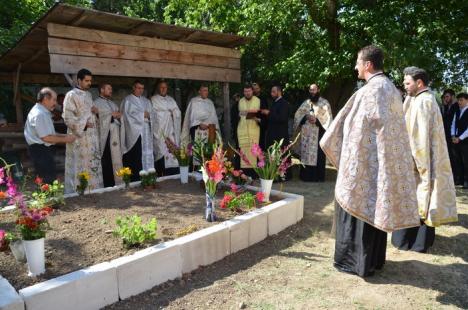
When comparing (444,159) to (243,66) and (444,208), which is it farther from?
(243,66)

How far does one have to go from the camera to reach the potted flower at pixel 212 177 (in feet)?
13.6

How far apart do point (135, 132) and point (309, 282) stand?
15.8 feet

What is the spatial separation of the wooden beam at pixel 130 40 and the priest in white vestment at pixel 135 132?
858mm

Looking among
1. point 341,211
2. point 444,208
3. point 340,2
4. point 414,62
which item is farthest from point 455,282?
point 340,2

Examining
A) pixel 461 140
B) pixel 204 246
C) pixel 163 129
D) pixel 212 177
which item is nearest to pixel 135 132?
pixel 163 129

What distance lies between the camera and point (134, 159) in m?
7.45

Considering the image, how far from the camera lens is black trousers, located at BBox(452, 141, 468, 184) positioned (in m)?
7.77

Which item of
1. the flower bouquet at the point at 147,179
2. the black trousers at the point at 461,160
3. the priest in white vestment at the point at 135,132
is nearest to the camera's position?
the flower bouquet at the point at 147,179

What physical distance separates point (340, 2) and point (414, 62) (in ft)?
7.58

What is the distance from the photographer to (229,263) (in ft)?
13.0

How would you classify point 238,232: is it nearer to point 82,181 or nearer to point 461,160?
point 82,181

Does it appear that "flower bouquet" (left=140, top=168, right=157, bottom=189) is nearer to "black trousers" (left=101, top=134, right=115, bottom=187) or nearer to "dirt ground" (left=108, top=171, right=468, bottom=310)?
"black trousers" (left=101, top=134, right=115, bottom=187)

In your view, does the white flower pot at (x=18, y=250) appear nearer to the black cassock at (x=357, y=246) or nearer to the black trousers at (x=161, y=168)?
the black cassock at (x=357, y=246)

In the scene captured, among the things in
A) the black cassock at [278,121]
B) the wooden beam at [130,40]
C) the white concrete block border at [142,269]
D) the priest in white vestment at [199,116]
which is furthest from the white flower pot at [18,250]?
the black cassock at [278,121]
